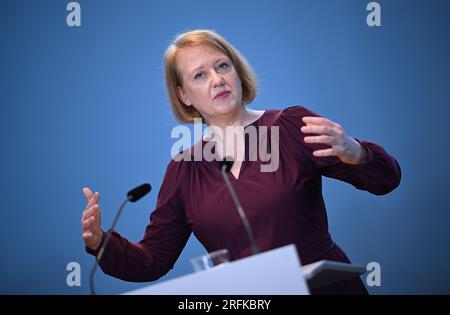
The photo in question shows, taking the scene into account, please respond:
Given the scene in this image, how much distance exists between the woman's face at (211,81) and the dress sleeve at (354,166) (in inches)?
7.4

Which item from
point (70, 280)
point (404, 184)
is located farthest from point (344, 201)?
point (70, 280)

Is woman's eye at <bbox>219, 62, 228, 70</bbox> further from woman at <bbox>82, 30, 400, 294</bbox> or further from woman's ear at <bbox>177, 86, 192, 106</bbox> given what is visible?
woman's ear at <bbox>177, 86, 192, 106</bbox>

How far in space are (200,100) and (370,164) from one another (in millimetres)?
694

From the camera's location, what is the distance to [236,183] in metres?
1.98

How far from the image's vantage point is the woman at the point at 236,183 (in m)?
1.85

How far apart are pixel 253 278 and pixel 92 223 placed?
755mm

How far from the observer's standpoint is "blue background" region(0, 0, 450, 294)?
9.39 ft

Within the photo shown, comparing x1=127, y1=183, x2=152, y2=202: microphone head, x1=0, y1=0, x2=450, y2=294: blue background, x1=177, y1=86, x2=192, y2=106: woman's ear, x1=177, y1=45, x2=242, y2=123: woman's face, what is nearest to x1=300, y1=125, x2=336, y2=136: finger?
x1=127, y1=183, x2=152, y2=202: microphone head

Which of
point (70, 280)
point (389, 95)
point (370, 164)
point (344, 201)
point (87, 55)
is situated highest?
point (87, 55)

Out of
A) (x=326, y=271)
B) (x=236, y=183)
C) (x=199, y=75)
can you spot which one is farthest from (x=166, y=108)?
(x=326, y=271)

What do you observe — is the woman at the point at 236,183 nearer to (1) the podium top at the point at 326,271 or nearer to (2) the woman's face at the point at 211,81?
(2) the woman's face at the point at 211,81

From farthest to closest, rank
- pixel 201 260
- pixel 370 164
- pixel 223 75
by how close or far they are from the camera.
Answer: pixel 223 75
pixel 370 164
pixel 201 260

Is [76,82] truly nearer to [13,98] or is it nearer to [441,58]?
[13,98]
